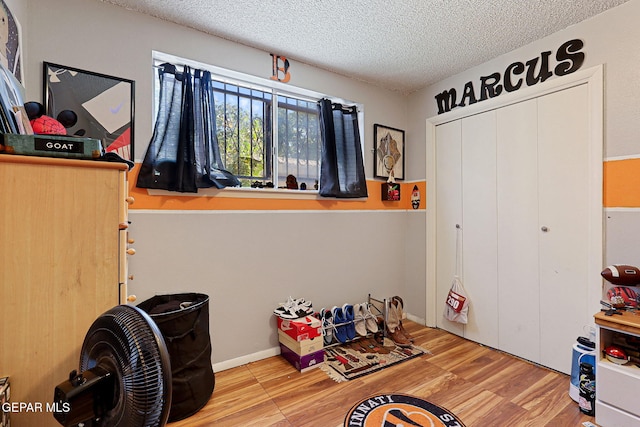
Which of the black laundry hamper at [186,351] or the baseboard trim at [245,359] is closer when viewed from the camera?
the black laundry hamper at [186,351]

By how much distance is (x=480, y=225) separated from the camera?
2.50m

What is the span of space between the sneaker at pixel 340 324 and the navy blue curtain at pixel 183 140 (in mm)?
1395

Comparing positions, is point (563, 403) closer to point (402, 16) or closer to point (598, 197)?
point (598, 197)

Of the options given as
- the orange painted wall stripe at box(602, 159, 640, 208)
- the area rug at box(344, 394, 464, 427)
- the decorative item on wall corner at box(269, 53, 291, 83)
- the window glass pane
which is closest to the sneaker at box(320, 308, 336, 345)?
the area rug at box(344, 394, 464, 427)

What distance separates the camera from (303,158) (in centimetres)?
261

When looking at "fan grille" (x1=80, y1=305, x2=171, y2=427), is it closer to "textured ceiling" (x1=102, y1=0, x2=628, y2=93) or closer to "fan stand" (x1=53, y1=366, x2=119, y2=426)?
"fan stand" (x1=53, y1=366, x2=119, y2=426)

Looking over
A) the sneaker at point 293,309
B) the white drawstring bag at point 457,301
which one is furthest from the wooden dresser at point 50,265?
Result: the white drawstring bag at point 457,301

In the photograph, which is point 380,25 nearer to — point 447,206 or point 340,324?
point 447,206

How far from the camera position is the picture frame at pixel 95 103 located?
5.20ft

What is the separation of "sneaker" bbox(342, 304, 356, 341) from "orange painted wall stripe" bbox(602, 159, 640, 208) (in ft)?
6.27

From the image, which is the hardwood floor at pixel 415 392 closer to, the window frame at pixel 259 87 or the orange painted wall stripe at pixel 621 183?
the orange painted wall stripe at pixel 621 183

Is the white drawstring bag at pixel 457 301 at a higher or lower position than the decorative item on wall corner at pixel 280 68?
lower

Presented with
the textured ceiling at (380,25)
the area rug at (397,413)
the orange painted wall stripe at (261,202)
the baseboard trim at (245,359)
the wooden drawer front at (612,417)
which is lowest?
the area rug at (397,413)

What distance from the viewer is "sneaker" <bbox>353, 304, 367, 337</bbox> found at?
2.52 m
